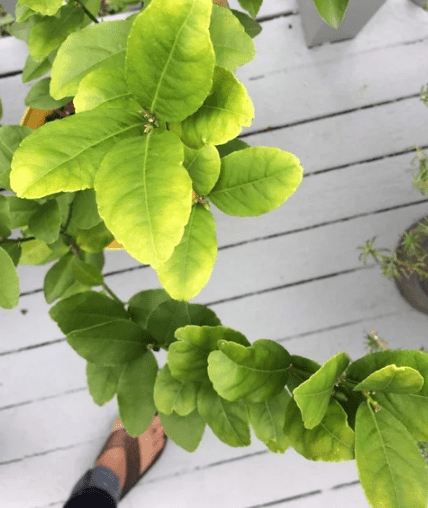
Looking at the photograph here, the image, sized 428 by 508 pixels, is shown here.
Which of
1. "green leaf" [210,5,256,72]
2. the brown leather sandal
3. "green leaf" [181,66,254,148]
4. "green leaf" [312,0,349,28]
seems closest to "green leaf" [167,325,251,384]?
"green leaf" [181,66,254,148]

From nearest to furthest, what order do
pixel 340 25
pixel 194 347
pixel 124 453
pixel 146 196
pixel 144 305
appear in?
pixel 146 196
pixel 194 347
pixel 144 305
pixel 340 25
pixel 124 453

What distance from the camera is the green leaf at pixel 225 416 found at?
29.2 inches

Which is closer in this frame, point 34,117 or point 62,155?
point 62,155

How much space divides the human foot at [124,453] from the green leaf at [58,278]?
688 mm

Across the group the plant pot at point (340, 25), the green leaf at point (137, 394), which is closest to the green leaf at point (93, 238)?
the green leaf at point (137, 394)

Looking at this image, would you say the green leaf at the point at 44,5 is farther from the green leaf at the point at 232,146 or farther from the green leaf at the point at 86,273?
the green leaf at the point at 86,273

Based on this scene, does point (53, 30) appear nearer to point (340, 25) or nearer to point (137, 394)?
point (137, 394)

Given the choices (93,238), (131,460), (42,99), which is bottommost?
(131,460)

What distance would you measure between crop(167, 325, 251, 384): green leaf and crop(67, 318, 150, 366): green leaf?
13 cm

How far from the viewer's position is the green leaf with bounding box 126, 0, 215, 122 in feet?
1.39

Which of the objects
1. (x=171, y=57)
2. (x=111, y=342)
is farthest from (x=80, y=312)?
(x=171, y=57)

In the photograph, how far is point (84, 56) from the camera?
2.08 feet

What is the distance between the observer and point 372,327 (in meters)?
1.48

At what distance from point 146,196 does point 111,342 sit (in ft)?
Answer: 1.38
